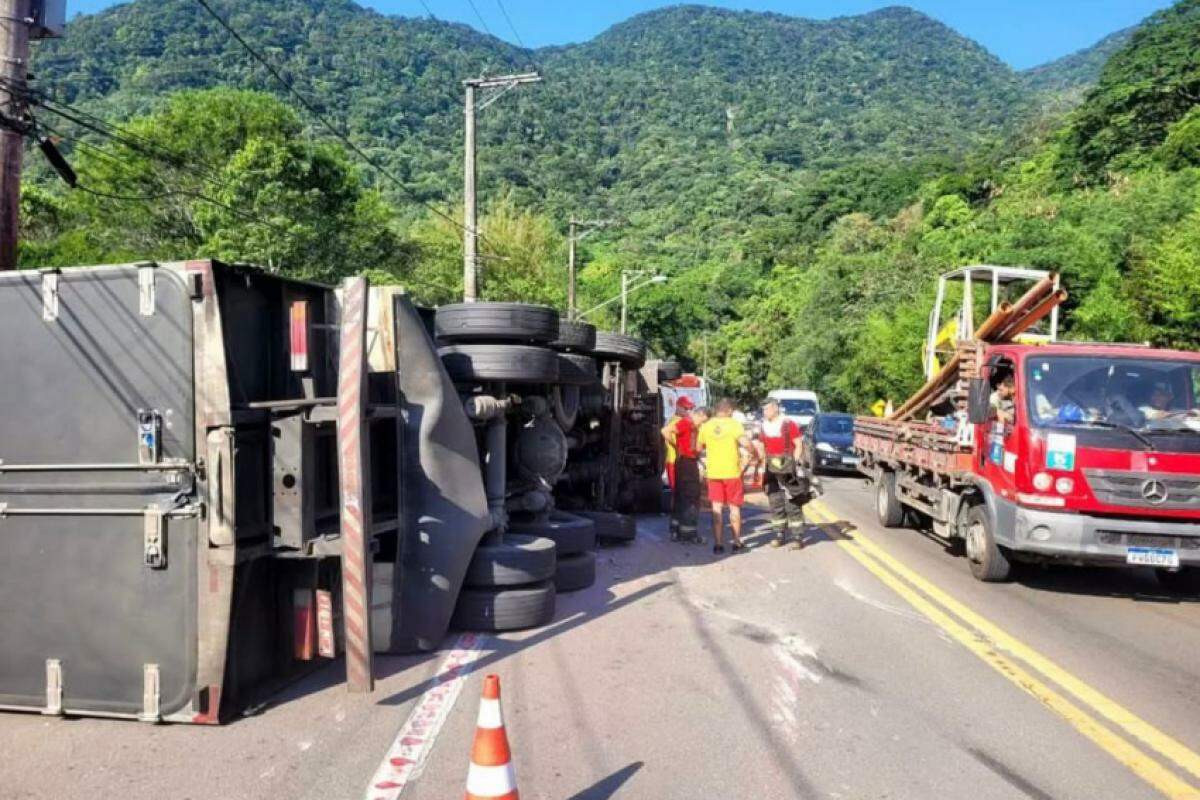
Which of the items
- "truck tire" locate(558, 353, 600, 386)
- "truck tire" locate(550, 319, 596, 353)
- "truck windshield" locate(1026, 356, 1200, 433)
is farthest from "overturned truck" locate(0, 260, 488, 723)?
"truck windshield" locate(1026, 356, 1200, 433)

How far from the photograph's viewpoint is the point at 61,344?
496cm

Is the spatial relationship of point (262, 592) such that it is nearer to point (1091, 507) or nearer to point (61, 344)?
point (61, 344)

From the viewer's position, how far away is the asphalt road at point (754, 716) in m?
4.24

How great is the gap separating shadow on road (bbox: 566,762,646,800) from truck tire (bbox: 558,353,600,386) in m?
4.79

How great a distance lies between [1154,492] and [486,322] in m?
5.75

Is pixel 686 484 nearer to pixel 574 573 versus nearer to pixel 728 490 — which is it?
pixel 728 490

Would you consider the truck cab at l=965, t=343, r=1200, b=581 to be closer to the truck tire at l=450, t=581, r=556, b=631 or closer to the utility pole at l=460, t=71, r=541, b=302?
the truck tire at l=450, t=581, r=556, b=631

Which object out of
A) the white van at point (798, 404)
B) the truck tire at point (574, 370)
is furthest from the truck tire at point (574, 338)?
the white van at point (798, 404)

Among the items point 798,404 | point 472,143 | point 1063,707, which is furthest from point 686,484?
point 798,404

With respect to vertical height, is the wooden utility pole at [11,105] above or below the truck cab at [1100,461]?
above

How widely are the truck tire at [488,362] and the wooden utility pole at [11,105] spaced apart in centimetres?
357

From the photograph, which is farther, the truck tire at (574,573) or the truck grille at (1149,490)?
the truck tire at (574,573)

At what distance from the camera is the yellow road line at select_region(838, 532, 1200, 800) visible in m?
4.32

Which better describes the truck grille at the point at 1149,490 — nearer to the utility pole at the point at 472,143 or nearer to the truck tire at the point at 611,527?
the truck tire at the point at 611,527
